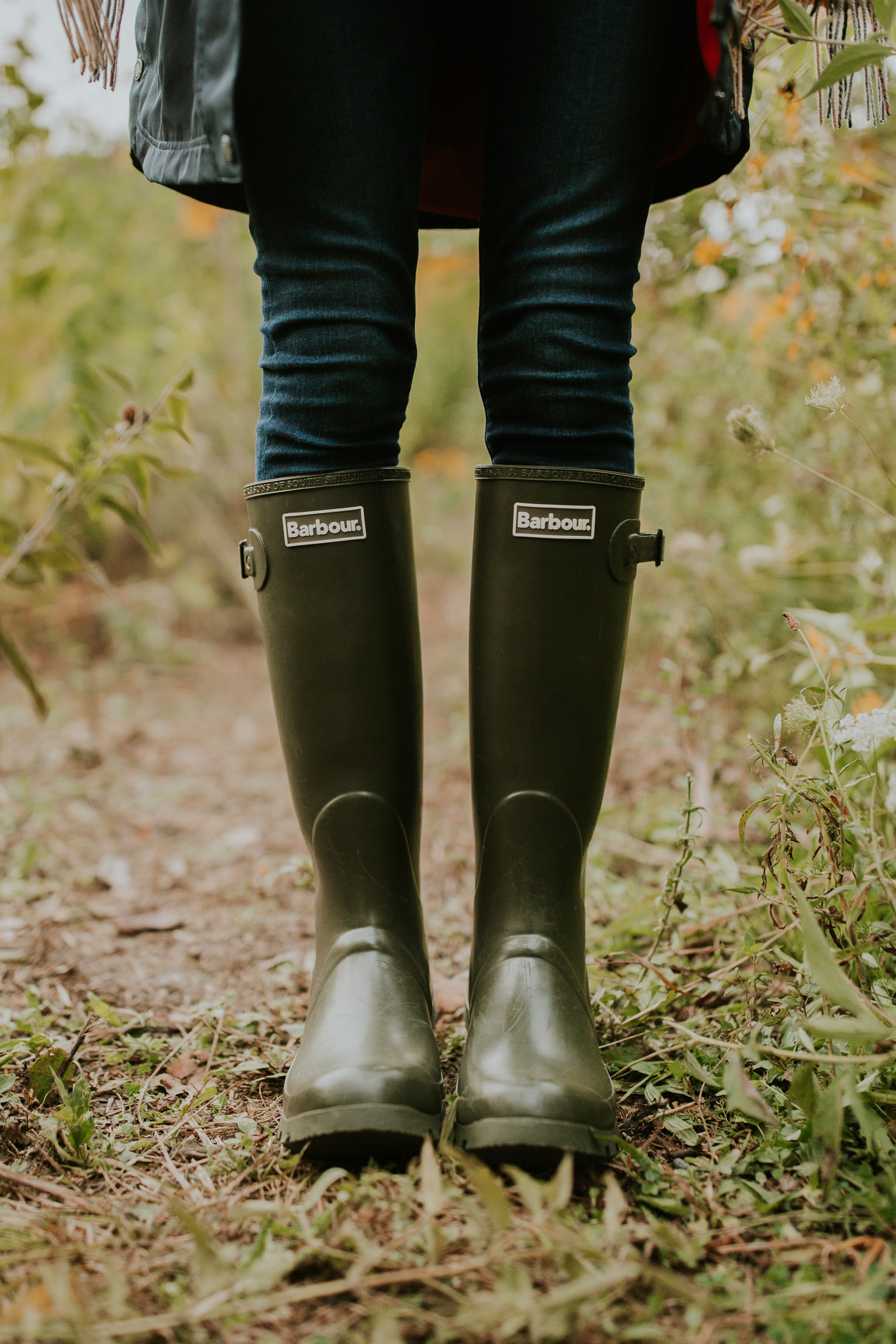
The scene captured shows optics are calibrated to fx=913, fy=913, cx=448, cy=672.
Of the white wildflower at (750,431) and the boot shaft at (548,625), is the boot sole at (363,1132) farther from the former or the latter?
the white wildflower at (750,431)

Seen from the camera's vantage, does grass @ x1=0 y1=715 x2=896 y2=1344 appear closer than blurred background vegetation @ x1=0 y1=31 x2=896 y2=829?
Yes

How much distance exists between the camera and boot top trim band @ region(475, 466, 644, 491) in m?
0.76

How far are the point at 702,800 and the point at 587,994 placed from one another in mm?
606

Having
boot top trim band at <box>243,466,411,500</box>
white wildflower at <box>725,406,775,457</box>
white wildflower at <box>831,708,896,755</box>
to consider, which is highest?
white wildflower at <box>725,406,775,457</box>

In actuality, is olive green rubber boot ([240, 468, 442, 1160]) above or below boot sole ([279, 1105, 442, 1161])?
above

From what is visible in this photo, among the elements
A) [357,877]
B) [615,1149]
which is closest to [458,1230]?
[615,1149]

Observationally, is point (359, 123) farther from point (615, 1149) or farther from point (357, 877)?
point (615, 1149)

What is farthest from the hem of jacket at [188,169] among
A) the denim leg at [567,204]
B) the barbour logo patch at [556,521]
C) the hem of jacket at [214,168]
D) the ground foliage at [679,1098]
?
the ground foliage at [679,1098]

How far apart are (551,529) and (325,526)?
0.19 metres

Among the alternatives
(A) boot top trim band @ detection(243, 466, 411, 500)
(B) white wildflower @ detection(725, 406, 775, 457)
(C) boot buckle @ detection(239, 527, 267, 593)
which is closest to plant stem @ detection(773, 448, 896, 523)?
(B) white wildflower @ detection(725, 406, 775, 457)

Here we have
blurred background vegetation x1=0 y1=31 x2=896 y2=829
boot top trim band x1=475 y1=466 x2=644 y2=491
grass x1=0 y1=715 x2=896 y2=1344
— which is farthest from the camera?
blurred background vegetation x1=0 y1=31 x2=896 y2=829

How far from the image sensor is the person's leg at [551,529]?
69 centimetres

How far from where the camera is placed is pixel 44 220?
2275 mm

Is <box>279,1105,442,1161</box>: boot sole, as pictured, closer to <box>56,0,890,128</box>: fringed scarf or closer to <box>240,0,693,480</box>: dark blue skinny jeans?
<box>240,0,693,480</box>: dark blue skinny jeans
